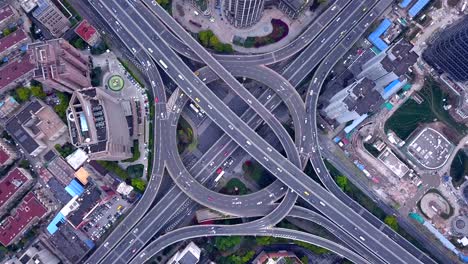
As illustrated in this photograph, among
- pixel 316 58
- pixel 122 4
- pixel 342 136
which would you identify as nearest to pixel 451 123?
pixel 342 136

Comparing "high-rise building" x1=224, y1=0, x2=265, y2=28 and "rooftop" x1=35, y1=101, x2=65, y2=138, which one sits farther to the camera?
"rooftop" x1=35, y1=101, x2=65, y2=138

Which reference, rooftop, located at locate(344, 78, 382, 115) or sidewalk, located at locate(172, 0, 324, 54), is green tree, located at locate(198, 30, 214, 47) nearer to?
sidewalk, located at locate(172, 0, 324, 54)

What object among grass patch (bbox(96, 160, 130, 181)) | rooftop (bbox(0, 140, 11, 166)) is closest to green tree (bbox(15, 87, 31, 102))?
rooftop (bbox(0, 140, 11, 166))

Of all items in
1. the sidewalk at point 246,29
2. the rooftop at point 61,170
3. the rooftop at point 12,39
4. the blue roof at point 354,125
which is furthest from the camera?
the sidewalk at point 246,29

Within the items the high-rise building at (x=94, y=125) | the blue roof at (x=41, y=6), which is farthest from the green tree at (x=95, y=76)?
the blue roof at (x=41, y=6)

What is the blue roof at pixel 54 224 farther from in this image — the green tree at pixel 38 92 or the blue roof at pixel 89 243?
the green tree at pixel 38 92

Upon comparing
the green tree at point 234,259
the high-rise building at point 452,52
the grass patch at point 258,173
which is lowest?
the green tree at point 234,259

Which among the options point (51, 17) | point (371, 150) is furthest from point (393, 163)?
point (51, 17)
